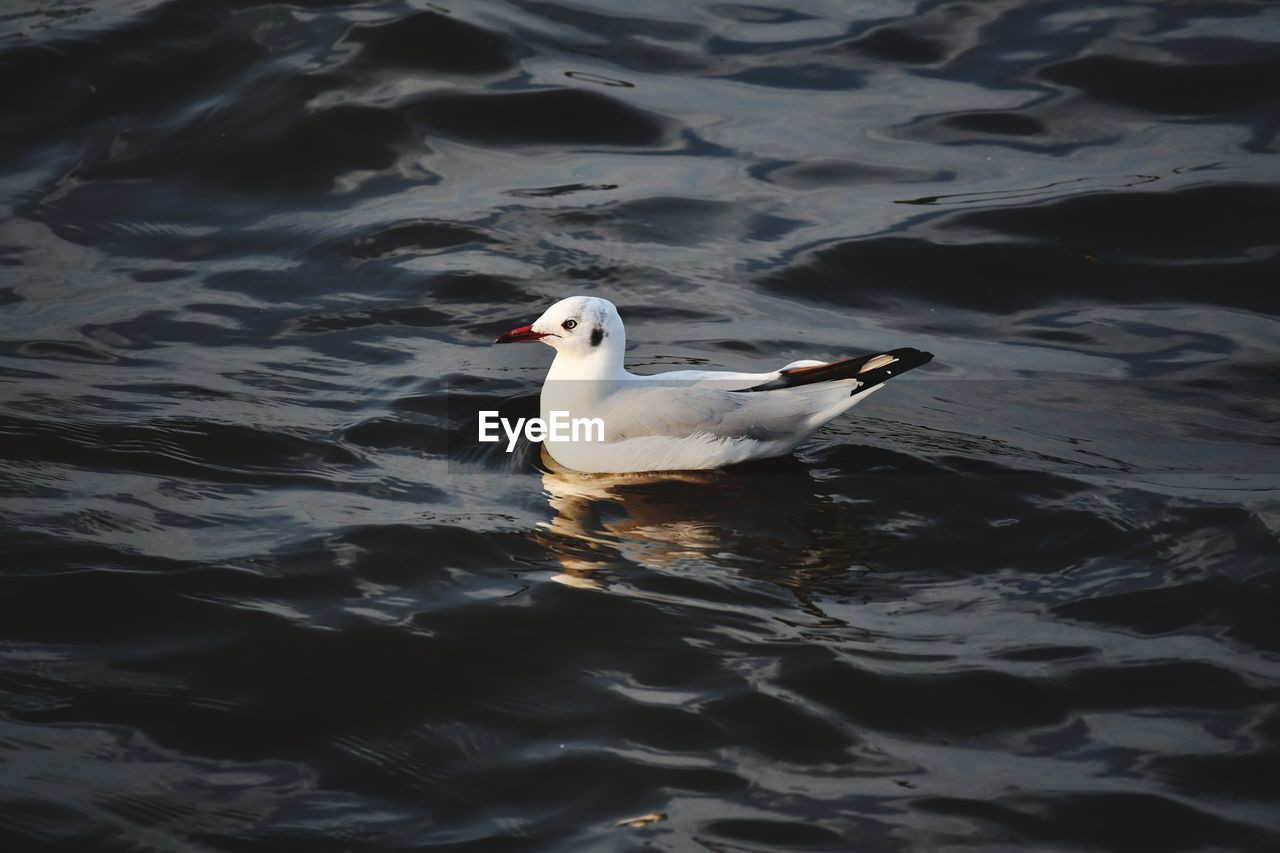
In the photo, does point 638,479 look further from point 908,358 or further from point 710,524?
point 908,358

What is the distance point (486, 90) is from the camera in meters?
11.5

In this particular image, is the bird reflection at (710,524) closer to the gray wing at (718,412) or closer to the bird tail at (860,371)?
the gray wing at (718,412)

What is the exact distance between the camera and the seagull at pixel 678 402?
22.0 ft

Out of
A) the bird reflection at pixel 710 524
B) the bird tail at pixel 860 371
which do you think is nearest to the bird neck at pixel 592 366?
the bird reflection at pixel 710 524

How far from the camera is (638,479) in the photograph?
6.84 m

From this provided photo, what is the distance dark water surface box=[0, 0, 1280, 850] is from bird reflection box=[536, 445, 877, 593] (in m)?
0.03

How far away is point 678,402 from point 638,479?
0.43 meters

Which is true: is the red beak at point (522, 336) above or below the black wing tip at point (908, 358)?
above

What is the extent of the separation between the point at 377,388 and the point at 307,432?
0.64 m

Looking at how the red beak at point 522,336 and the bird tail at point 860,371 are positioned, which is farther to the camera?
the red beak at point 522,336

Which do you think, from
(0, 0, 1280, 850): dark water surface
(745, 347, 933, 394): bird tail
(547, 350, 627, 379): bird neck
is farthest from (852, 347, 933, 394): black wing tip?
(547, 350, 627, 379): bird neck

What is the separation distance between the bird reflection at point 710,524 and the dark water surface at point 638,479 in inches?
1.2

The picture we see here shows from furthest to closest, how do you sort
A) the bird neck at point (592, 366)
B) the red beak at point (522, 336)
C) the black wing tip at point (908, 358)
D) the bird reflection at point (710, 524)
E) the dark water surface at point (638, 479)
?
the bird neck at point (592, 366) < the red beak at point (522, 336) < the black wing tip at point (908, 358) < the bird reflection at point (710, 524) < the dark water surface at point (638, 479)

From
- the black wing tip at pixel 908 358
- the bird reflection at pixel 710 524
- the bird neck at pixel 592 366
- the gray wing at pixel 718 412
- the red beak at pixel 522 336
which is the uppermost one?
the red beak at pixel 522 336
